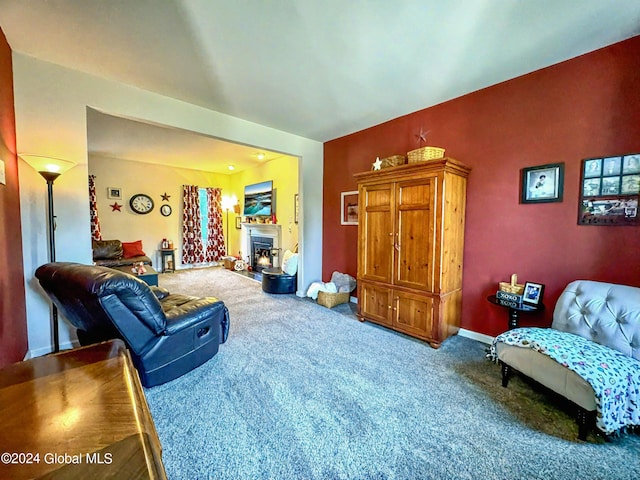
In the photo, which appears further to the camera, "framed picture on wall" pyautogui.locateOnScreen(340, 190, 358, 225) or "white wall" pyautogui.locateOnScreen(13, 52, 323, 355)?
"framed picture on wall" pyautogui.locateOnScreen(340, 190, 358, 225)

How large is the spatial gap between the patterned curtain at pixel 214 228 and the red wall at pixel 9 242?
17.1 feet

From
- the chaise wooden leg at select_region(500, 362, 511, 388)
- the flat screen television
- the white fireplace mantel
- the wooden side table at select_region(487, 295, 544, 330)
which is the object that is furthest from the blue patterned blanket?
the flat screen television

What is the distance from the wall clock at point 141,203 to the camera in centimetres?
630

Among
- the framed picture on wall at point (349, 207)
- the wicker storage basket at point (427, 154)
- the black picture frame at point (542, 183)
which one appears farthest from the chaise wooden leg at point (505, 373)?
the framed picture on wall at point (349, 207)

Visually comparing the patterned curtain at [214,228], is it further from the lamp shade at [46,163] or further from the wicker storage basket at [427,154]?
the wicker storage basket at [427,154]

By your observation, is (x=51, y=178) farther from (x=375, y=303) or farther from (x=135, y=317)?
(x=375, y=303)

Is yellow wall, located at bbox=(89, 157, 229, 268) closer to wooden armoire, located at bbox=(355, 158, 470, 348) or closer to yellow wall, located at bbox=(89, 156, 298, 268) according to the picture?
yellow wall, located at bbox=(89, 156, 298, 268)

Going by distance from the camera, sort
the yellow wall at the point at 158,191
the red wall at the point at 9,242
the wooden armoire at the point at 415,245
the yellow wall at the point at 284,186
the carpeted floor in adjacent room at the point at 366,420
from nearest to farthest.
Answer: the carpeted floor in adjacent room at the point at 366,420 → the red wall at the point at 9,242 → the wooden armoire at the point at 415,245 → the yellow wall at the point at 284,186 → the yellow wall at the point at 158,191

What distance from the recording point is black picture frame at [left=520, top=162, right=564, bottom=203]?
2.38 meters

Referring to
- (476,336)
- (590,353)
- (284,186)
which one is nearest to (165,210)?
(284,186)

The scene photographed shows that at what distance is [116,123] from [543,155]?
5.10 metres

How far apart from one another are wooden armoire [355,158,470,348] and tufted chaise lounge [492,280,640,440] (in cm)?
75

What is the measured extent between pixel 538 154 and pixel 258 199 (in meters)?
5.30

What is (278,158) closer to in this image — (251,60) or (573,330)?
(251,60)
